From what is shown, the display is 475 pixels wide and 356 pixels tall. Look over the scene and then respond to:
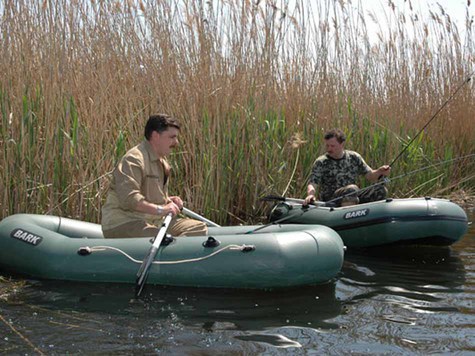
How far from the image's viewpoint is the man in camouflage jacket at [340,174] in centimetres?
657

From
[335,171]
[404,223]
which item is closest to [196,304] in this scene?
[404,223]

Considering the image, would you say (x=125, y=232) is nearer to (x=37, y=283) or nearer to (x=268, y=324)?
(x=37, y=283)

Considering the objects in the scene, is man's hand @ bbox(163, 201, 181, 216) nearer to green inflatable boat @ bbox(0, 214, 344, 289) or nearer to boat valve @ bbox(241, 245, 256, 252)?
green inflatable boat @ bbox(0, 214, 344, 289)

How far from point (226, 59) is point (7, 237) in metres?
2.56

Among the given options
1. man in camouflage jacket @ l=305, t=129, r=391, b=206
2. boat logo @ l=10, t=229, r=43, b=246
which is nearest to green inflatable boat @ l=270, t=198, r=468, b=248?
man in camouflage jacket @ l=305, t=129, r=391, b=206

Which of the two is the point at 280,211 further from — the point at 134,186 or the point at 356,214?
the point at 134,186

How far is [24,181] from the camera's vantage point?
16.1ft

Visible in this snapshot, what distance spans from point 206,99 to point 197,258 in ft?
7.05

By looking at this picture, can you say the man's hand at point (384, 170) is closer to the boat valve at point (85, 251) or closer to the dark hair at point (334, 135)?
the dark hair at point (334, 135)

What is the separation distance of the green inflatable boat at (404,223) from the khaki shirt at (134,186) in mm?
1143

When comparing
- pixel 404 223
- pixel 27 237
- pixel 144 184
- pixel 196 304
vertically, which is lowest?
pixel 196 304

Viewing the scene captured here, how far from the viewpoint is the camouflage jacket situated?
6.72 m

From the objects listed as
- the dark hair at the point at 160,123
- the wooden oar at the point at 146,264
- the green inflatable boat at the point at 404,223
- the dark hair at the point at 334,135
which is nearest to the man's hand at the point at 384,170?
the dark hair at the point at 334,135

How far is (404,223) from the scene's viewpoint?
5.69m
